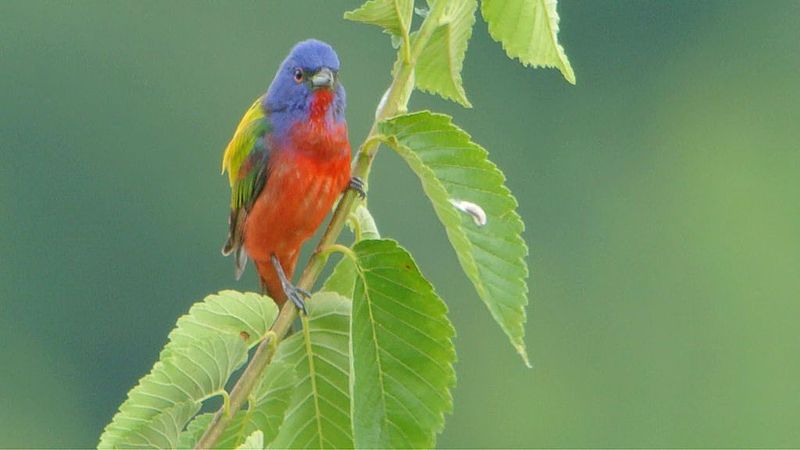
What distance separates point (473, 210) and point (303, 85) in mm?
2085

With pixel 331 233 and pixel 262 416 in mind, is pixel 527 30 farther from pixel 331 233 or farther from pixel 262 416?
pixel 262 416

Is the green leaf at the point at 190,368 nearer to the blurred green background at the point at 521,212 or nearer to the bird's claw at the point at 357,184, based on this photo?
the bird's claw at the point at 357,184

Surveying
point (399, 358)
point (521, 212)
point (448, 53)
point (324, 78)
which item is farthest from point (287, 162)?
point (521, 212)

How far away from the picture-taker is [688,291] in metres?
42.2

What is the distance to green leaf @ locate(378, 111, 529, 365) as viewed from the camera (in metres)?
2.54

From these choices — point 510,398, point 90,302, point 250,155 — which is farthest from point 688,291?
point 250,155

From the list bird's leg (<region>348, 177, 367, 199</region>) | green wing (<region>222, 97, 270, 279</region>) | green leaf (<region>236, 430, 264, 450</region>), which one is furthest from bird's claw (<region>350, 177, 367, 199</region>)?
green wing (<region>222, 97, 270, 279</region>)

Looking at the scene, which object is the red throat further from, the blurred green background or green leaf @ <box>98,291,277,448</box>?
the blurred green background

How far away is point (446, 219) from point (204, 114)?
40.3m

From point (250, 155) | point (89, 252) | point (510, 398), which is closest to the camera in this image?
point (250, 155)

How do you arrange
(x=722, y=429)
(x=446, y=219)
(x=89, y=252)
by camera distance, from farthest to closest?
(x=89, y=252) < (x=722, y=429) < (x=446, y=219)

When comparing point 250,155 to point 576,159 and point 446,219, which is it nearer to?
point 446,219

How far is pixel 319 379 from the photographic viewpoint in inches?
107

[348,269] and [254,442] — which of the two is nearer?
[254,442]
